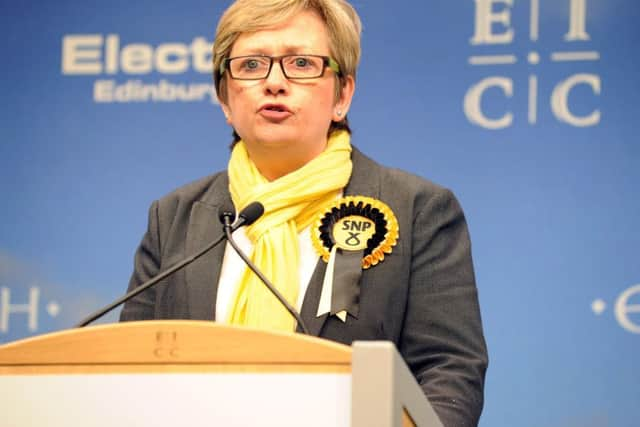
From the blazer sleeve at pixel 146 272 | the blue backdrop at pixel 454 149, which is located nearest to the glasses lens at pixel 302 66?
the blazer sleeve at pixel 146 272

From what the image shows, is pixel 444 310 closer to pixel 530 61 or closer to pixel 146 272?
pixel 146 272

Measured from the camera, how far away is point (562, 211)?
3451mm

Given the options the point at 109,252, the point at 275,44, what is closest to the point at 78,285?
the point at 109,252

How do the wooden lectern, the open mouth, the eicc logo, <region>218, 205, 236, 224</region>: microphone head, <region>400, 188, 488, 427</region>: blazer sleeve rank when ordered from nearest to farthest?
the wooden lectern < <region>218, 205, 236, 224</region>: microphone head < <region>400, 188, 488, 427</region>: blazer sleeve < the open mouth < the eicc logo

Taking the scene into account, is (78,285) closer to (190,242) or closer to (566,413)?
(190,242)

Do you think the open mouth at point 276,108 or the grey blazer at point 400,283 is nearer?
the grey blazer at point 400,283

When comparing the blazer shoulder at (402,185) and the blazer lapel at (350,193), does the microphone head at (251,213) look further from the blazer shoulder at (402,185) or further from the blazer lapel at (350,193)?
the blazer shoulder at (402,185)

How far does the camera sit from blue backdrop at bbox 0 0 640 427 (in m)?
3.40

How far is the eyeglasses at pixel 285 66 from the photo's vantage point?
2.71m

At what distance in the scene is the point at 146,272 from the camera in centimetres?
280

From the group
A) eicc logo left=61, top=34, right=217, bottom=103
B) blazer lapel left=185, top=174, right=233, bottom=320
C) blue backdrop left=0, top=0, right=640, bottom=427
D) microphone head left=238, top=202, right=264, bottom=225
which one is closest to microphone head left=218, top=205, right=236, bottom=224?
microphone head left=238, top=202, right=264, bottom=225

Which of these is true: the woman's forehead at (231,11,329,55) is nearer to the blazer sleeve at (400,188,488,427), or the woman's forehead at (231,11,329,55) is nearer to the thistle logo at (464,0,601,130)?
the blazer sleeve at (400,188,488,427)

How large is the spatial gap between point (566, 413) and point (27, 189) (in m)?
1.74

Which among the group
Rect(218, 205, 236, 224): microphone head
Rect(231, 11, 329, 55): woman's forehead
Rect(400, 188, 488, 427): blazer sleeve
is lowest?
Rect(400, 188, 488, 427): blazer sleeve
